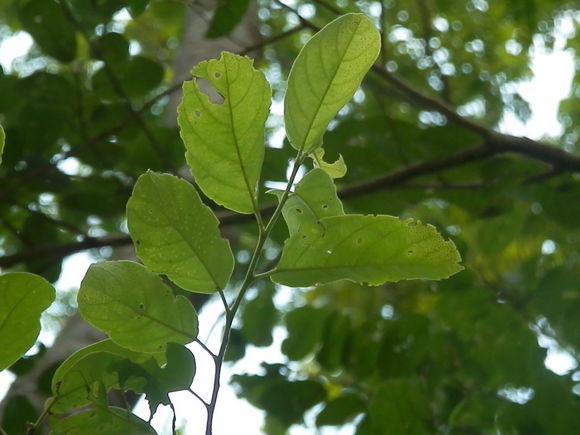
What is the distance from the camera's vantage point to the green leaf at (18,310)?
0.59 meters

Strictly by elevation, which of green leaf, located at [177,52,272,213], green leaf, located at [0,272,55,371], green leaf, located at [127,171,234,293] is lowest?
green leaf, located at [0,272,55,371]

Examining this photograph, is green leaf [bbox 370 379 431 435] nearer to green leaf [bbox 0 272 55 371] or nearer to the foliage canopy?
the foliage canopy

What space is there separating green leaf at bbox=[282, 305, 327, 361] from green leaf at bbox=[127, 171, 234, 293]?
0.76 meters

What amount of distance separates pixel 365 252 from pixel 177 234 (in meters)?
0.15

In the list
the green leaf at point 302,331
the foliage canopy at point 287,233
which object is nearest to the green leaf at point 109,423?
the foliage canopy at point 287,233

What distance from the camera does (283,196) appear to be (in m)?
0.59

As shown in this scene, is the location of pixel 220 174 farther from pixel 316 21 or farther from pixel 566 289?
pixel 316 21

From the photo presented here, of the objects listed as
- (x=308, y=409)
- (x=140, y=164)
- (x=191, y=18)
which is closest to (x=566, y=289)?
(x=308, y=409)

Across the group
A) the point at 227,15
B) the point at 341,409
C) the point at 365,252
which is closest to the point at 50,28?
the point at 227,15

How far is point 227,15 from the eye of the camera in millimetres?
1228

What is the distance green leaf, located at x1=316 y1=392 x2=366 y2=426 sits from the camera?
120cm

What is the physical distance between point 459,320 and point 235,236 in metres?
0.49

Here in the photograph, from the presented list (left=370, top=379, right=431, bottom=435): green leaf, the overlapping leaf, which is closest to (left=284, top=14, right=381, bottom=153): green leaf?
the overlapping leaf

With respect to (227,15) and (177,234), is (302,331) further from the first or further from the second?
(177,234)
